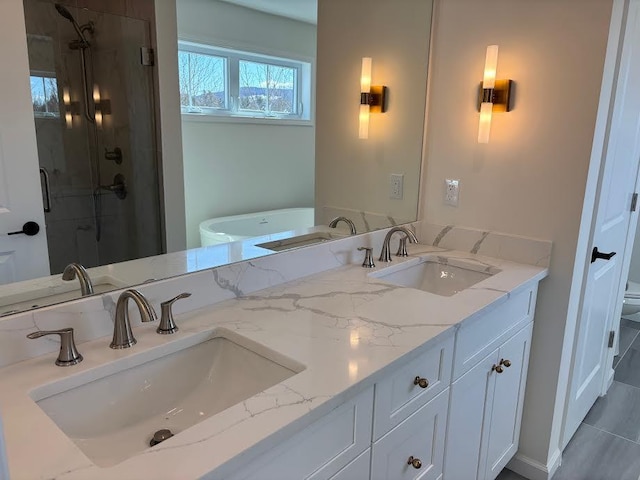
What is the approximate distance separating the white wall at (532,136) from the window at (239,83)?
28.0 inches

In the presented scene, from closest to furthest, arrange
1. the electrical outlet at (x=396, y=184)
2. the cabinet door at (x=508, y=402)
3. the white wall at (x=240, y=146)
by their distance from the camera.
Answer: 1. the white wall at (x=240, y=146)
2. the cabinet door at (x=508, y=402)
3. the electrical outlet at (x=396, y=184)

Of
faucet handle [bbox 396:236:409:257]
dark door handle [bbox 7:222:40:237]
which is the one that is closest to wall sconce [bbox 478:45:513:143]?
faucet handle [bbox 396:236:409:257]

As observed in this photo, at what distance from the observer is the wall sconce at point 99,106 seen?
1.20 m

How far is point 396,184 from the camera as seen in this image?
2.25 metres

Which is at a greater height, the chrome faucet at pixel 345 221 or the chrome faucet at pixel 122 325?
the chrome faucet at pixel 345 221

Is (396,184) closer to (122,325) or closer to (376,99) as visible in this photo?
(376,99)

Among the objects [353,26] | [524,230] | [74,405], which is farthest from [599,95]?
[74,405]

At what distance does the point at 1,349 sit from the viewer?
3.41 feet

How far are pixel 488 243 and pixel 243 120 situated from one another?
1.18m

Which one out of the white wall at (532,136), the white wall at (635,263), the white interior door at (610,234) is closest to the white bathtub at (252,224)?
the white wall at (532,136)

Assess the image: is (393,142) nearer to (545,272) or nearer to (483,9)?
(483,9)

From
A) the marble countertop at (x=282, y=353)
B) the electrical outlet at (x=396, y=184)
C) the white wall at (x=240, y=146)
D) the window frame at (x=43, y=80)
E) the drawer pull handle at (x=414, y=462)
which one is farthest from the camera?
the electrical outlet at (x=396, y=184)

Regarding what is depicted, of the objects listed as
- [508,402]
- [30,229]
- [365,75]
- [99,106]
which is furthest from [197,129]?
[508,402]

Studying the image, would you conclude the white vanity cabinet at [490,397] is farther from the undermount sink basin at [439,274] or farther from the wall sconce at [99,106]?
the wall sconce at [99,106]
